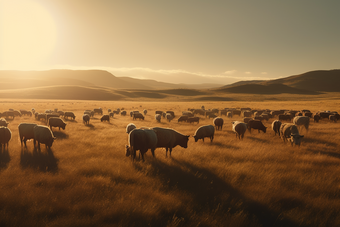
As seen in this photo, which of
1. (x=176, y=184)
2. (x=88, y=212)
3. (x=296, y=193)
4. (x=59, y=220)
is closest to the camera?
(x=59, y=220)

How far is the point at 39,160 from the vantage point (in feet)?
28.2

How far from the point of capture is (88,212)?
4.85m

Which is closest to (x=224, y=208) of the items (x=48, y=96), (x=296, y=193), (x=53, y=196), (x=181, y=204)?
(x=181, y=204)

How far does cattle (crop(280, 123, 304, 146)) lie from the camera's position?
11969mm

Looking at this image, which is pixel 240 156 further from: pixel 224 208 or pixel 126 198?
pixel 126 198

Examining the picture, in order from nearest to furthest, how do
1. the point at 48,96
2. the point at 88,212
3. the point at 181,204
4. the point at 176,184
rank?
1. the point at 88,212
2. the point at 181,204
3. the point at 176,184
4. the point at 48,96

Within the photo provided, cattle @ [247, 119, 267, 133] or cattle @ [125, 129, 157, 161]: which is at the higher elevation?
cattle @ [125, 129, 157, 161]

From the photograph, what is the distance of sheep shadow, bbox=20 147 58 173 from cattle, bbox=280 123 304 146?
1384 cm

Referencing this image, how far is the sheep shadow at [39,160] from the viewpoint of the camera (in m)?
7.63

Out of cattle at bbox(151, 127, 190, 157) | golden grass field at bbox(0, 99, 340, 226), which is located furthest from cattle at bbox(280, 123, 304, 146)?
cattle at bbox(151, 127, 190, 157)

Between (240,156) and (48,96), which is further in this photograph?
(48,96)

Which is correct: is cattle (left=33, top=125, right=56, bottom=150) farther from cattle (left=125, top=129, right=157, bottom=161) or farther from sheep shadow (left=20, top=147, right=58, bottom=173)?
cattle (left=125, top=129, right=157, bottom=161)

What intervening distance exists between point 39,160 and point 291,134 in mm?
14950

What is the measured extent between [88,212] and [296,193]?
21.2 feet
